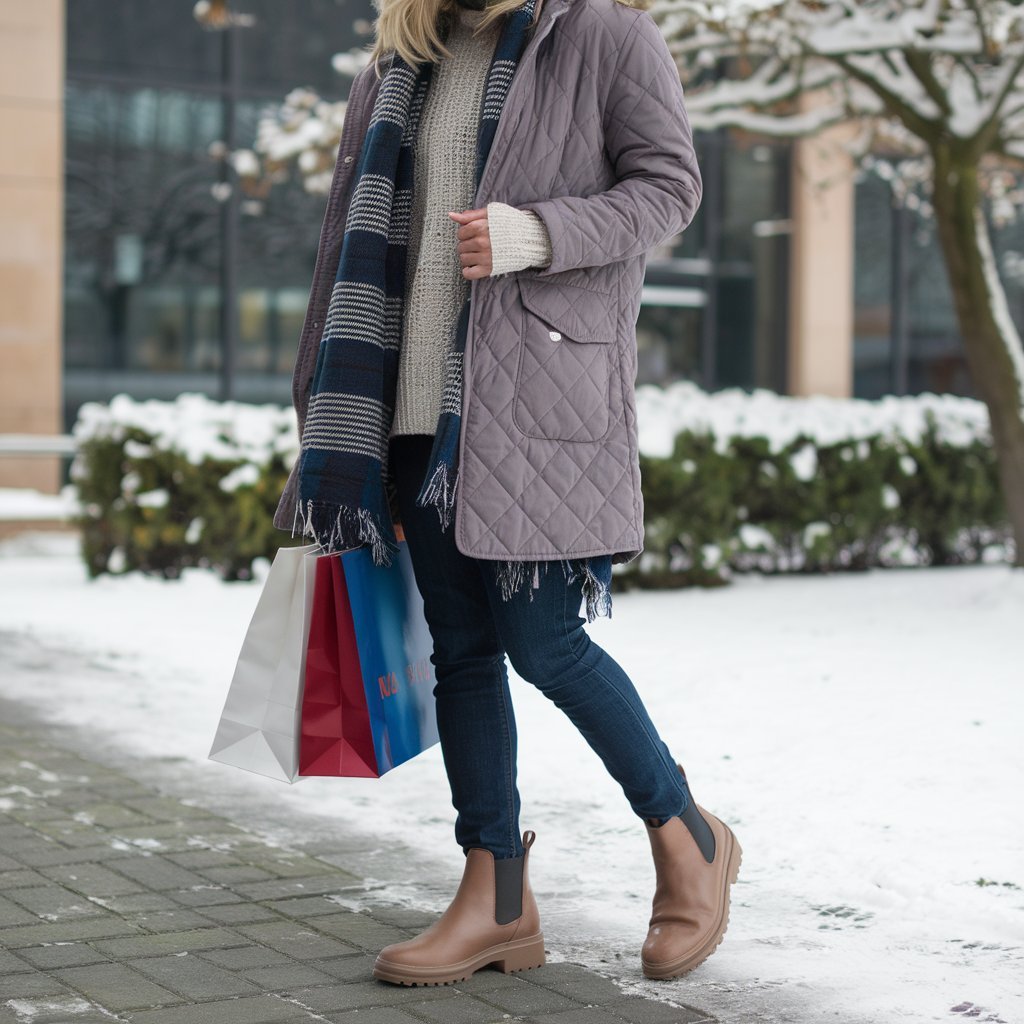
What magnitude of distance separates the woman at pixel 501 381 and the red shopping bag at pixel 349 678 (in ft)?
0.26

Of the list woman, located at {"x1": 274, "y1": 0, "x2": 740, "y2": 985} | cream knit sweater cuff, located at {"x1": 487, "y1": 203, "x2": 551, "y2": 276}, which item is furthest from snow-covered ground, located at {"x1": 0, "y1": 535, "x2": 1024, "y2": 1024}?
cream knit sweater cuff, located at {"x1": 487, "y1": 203, "x2": 551, "y2": 276}

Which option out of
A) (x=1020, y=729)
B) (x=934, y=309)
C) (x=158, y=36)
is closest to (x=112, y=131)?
(x=158, y=36)

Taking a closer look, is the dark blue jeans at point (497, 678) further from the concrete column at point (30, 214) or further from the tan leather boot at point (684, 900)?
the concrete column at point (30, 214)

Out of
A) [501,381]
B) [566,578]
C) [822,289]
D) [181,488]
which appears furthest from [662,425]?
[822,289]

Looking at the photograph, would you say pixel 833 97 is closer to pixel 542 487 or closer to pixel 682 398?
pixel 682 398

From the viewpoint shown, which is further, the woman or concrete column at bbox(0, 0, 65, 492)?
concrete column at bbox(0, 0, 65, 492)

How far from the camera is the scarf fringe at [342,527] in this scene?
301cm

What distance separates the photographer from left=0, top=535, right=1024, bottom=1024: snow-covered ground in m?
3.20

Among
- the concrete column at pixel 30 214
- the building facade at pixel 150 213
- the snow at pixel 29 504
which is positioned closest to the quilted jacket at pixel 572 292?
the building facade at pixel 150 213

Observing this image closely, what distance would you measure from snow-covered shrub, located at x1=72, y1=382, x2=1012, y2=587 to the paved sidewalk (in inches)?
164

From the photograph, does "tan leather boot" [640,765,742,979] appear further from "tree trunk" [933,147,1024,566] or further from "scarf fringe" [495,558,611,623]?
"tree trunk" [933,147,1024,566]

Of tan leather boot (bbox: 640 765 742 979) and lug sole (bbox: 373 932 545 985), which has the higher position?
tan leather boot (bbox: 640 765 742 979)

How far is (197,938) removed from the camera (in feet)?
10.9

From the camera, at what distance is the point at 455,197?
3016 millimetres
